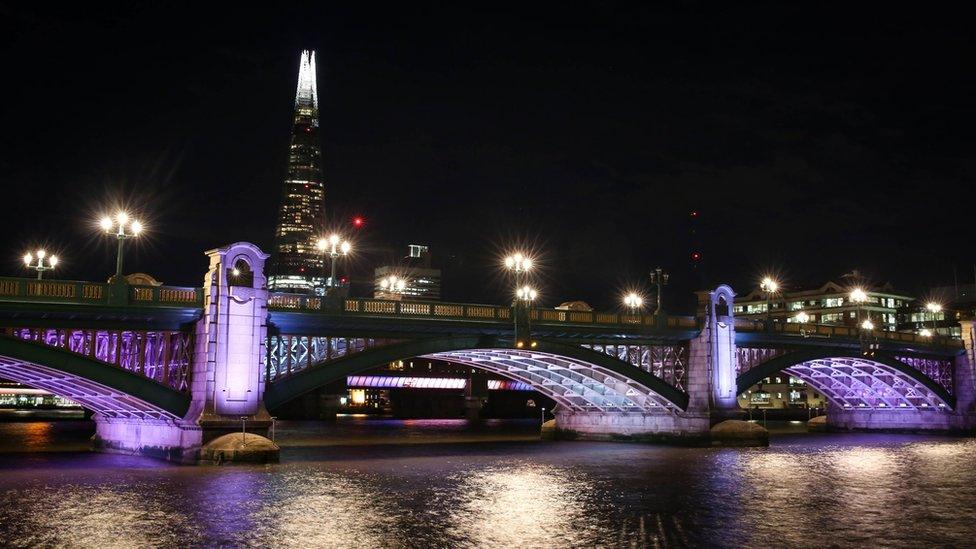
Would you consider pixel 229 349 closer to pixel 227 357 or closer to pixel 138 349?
pixel 227 357

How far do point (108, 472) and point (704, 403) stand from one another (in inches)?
1627

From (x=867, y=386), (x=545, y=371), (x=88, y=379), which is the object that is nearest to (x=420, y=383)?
(x=867, y=386)

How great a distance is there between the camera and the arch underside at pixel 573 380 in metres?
65.2

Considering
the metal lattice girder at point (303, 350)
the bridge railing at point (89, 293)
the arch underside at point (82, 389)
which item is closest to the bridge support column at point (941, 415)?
the metal lattice girder at point (303, 350)

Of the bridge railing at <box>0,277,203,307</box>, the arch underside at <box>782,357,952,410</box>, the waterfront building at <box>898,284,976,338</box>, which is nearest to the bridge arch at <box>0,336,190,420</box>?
the bridge railing at <box>0,277,203,307</box>

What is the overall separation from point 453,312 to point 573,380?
56.6 ft

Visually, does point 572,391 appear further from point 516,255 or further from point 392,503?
point 392,503

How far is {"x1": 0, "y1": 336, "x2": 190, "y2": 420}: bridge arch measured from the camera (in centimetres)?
4212

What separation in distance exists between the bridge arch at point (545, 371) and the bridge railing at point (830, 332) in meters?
10.5

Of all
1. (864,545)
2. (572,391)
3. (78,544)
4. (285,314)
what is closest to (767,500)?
(864,545)

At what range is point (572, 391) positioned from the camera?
74.1 metres

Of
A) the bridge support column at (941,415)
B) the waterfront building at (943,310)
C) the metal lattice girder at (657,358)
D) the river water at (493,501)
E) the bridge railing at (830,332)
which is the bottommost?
the river water at (493,501)

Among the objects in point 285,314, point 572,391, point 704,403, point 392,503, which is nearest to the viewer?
point 392,503

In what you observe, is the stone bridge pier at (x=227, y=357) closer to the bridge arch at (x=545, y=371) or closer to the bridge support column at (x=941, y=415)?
the bridge arch at (x=545, y=371)
